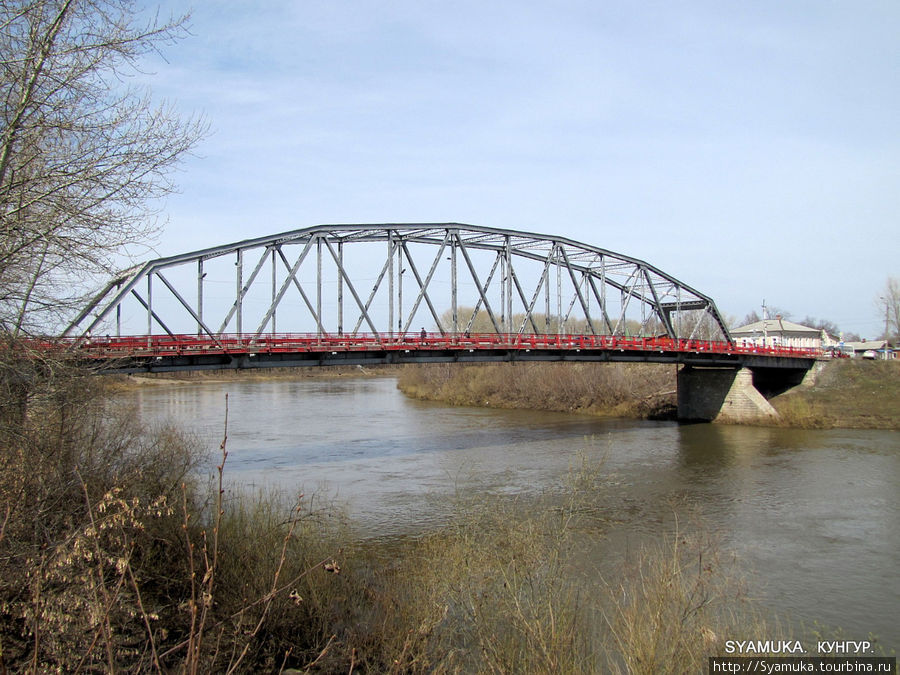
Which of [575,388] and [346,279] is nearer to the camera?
[346,279]

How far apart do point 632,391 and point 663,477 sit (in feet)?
83.5

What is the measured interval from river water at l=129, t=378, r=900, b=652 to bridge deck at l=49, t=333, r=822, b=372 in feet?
13.4

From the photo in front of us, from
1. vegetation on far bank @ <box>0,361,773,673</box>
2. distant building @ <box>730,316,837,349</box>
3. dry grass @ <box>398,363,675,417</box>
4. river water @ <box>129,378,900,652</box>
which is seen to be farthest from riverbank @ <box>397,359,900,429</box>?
vegetation on far bank @ <box>0,361,773,673</box>

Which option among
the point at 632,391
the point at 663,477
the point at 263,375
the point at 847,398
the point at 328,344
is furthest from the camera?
the point at 263,375

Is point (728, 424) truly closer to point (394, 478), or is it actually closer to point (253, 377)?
point (394, 478)

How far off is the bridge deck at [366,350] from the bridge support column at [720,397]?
1552 mm

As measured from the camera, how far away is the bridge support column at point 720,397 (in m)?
41.9

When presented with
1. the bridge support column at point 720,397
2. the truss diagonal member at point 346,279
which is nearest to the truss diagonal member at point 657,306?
the bridge support column at point 720,397

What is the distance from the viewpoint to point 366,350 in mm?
27297

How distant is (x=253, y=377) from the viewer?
302 feet

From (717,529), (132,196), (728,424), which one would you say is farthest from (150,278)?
(728,424)

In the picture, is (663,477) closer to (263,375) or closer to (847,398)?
(847,398)

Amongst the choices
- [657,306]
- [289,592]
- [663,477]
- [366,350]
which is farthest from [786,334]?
[289,592]

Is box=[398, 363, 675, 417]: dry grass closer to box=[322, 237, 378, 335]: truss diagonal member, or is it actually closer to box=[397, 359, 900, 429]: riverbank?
box=[397, 359, 900, 429]: riverbank
